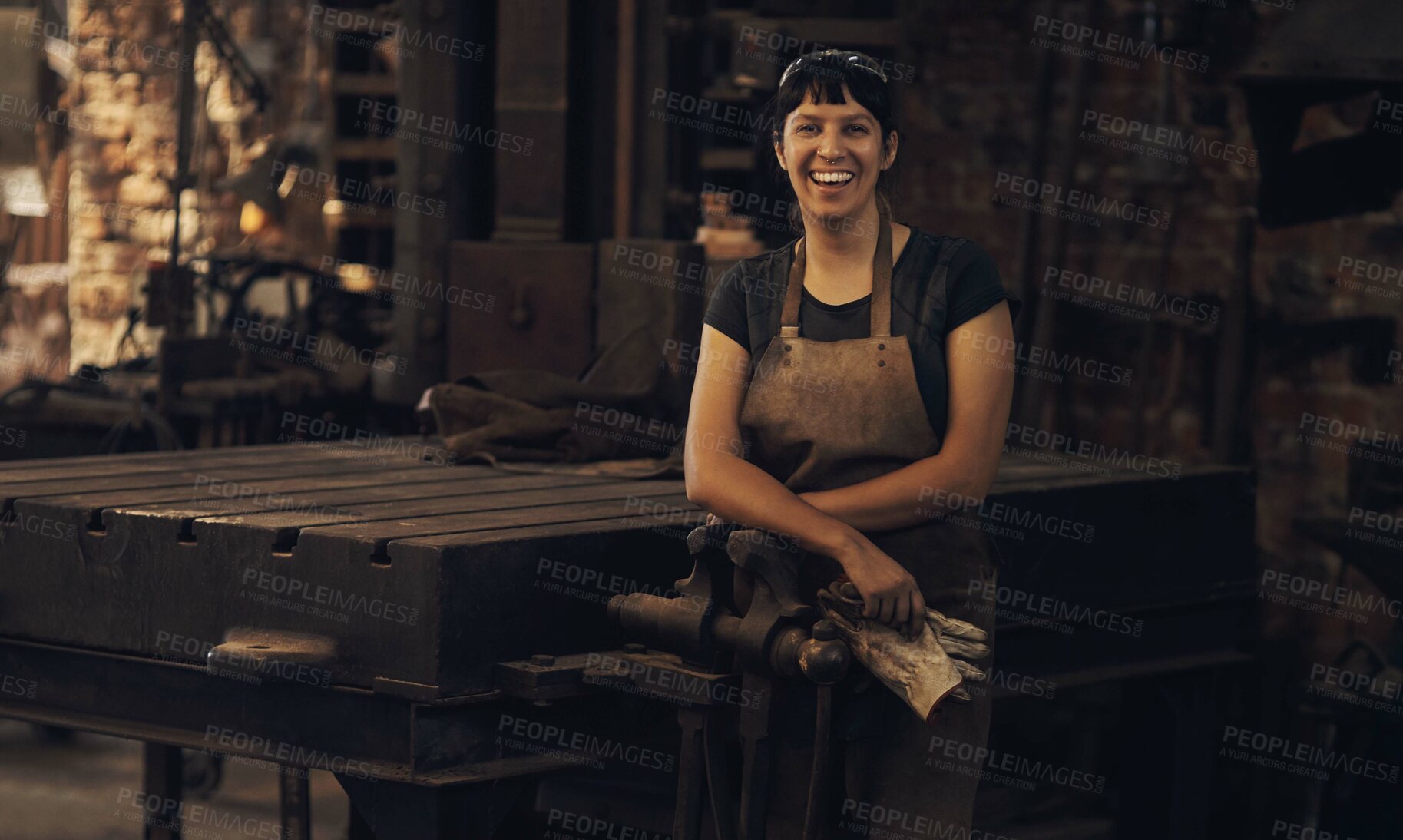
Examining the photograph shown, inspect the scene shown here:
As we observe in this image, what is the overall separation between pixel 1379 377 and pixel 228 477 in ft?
13.7

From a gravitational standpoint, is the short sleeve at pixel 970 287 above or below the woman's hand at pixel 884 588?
above

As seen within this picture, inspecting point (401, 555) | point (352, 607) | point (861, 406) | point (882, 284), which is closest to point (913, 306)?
point (882, 284)

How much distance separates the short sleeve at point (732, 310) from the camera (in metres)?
3.12

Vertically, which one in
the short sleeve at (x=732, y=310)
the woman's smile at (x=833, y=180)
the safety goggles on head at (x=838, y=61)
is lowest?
the short sleeve at (x=732, y=310)

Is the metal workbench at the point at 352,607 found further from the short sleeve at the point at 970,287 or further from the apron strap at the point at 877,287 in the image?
the short sleeve at the point at 970,287

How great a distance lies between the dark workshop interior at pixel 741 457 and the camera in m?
3.07

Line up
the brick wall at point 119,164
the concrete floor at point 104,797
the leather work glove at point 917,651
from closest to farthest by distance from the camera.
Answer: the leather work glove at point 917,651 → the concrete floor at point 104,797 → the brick wall at point 119,164

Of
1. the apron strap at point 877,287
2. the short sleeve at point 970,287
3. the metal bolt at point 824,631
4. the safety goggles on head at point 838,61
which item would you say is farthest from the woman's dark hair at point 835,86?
the metal bolt at point 824,631

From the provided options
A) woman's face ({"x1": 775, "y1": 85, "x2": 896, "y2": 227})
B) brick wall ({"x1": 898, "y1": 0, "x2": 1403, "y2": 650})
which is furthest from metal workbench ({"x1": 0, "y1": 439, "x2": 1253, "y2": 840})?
brick wall ({"x1": 898, "y1": 0, "x2": 1403, "y2": 650})

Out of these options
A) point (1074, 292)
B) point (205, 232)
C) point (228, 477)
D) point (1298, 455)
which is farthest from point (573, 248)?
point (205, 232)

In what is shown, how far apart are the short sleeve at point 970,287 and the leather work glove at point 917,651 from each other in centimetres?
48

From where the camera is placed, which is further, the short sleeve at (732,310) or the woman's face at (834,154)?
the short sleeve at (732,310)

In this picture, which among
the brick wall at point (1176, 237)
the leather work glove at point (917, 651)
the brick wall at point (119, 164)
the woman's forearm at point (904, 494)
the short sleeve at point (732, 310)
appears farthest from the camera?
the brick wall at point (119, 164)

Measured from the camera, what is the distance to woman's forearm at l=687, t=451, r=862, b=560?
2.93m
